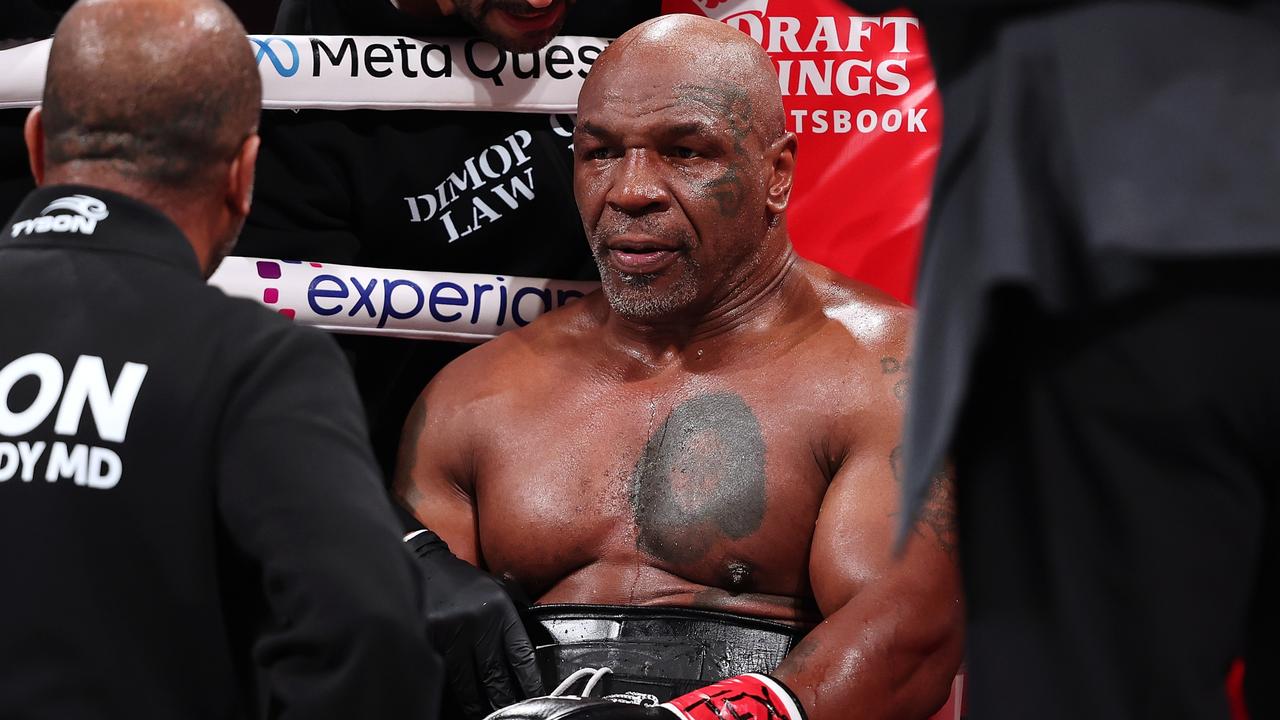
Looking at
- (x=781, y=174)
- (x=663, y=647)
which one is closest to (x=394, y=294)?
(x=781, y=174)

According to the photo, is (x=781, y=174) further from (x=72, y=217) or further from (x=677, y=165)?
(x=72, y=217)

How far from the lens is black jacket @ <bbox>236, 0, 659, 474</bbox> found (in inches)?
109

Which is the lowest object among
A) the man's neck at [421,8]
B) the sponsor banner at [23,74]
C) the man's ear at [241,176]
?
the man's ear at [241,176]

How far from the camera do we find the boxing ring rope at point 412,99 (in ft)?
8.89

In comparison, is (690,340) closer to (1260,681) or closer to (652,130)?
(652,130)

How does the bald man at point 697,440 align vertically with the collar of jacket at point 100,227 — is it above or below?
below

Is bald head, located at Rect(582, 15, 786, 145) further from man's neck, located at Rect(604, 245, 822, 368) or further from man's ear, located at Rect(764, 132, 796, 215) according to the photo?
man's neck, located at Rect(604, 245, 822, 368)

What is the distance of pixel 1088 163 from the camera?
0.95 m

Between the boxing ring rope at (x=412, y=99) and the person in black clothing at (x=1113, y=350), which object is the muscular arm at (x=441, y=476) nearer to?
the boxing ring rope at (x=412, y=99)

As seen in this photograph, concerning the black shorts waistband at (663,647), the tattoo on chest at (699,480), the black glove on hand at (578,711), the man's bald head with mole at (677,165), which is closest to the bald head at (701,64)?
the man's bald head with mole at (677,165)

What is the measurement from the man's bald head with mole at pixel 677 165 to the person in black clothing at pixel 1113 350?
4.53 feet

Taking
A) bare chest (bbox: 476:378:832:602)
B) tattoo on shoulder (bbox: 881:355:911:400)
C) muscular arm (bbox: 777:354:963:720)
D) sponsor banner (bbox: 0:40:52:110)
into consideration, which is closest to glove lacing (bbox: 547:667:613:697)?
bare chest (bbox: 476:378:832:602)

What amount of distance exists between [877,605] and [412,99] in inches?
49.4

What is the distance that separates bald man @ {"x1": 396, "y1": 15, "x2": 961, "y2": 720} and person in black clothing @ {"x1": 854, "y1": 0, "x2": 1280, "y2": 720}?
1.08m
